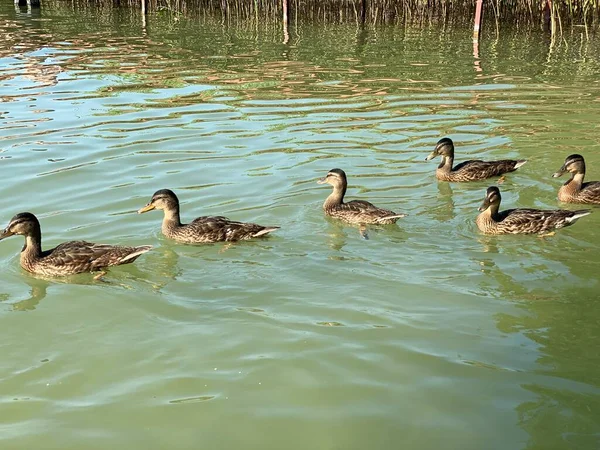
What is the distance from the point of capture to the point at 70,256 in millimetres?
7992

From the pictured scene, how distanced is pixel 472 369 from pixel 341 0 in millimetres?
26543

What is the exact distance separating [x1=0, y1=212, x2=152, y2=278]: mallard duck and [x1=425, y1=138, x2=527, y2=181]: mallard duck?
4898 mm

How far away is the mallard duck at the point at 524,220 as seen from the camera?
353 inches

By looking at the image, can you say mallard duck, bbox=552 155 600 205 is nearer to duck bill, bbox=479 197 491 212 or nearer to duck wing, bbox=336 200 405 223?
duck bill, bbox=479 197 491 212

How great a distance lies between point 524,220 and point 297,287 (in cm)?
304

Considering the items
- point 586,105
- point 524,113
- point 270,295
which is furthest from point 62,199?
point 586,105

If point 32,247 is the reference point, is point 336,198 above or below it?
above

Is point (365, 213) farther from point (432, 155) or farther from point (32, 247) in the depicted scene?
point (32, 247)

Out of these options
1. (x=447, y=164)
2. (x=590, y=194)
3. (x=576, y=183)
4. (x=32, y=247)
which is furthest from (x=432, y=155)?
(x=32, y=247)

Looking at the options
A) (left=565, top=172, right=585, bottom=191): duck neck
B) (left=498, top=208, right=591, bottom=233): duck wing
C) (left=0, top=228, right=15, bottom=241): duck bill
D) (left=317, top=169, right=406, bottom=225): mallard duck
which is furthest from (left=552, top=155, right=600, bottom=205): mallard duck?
(left=0, top=228, right=15, bottom=241): duck bill

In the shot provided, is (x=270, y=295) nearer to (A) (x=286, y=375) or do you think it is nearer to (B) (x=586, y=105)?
(A) (x=286, y=375)

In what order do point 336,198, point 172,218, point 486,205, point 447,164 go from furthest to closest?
point 447,164, point 336,198, point 486,205, point 172,218

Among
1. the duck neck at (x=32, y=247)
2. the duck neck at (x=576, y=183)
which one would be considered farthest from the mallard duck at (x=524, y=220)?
the duck neck at (x=32, y=247)

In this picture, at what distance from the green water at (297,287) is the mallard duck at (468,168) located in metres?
0.17
